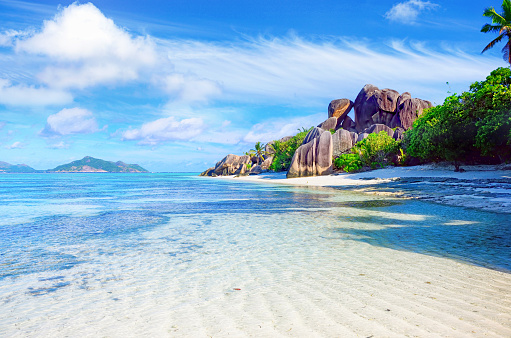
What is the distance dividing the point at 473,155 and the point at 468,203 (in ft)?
74.7

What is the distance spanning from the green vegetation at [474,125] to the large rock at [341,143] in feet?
55.8

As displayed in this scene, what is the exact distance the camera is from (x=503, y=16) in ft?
99.3

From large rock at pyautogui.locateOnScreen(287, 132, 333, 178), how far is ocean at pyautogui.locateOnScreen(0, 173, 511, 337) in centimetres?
3804

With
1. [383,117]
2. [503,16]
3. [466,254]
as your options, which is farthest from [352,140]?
[466,254]

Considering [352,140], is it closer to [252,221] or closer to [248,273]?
[252,221]

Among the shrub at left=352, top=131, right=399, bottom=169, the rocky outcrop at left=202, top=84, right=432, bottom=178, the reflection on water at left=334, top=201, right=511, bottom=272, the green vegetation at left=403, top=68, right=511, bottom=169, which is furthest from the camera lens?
the rocky outcrop at left=202, top=84, right=432, bottom=178

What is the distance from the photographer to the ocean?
150 inches

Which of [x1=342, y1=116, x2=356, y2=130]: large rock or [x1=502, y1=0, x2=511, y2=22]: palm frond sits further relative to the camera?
[x1=342, y1=116, x2=356, y2=130]: large rock

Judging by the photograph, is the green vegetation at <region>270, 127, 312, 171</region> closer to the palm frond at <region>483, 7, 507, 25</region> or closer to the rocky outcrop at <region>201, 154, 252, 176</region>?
the rocky outcrop at <region>201, 154, 252, 176</region>

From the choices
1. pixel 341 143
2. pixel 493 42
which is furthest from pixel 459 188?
pixel 341 143

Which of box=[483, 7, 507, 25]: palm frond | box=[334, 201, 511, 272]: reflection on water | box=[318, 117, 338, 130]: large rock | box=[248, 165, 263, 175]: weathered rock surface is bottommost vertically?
box=[334, 201, 511, 272]: reflection on water

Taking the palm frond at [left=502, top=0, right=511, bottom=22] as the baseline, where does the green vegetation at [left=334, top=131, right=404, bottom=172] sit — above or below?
below

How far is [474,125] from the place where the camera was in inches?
1196

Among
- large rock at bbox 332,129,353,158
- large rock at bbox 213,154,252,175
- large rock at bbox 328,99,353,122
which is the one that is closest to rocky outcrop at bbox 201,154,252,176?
large rock at bbox 213,154,252,175
